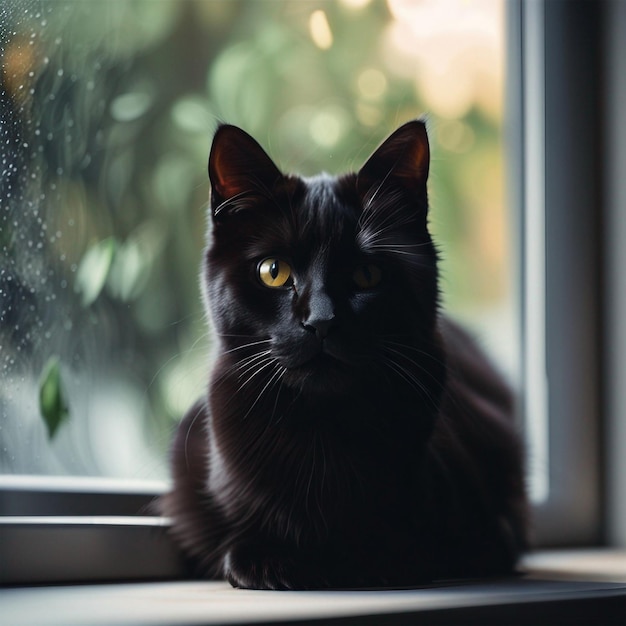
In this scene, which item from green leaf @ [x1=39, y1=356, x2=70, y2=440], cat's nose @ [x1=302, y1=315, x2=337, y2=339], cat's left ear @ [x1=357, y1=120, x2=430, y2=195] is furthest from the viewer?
green leaf @ [x1=39, y1=356, x2=70, y2=440]

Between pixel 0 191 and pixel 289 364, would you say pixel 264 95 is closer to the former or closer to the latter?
pixel 0 191

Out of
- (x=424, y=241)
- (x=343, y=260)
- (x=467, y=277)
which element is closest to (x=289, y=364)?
(x=343, y=260)

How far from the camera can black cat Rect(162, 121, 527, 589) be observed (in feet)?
2.94

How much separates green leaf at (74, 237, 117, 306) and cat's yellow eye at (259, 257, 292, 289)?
1.16 feet

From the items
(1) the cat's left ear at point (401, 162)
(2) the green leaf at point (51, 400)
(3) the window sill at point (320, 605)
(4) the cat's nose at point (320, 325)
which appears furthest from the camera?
(2) the green leaf at point (51, 400)

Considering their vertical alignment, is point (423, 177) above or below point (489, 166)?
below

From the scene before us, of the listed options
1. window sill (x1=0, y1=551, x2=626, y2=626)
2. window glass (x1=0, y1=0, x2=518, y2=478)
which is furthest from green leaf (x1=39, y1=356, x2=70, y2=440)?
window sill (x1=0, y1=551, x2=626, y2=626)

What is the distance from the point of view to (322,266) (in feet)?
2.96

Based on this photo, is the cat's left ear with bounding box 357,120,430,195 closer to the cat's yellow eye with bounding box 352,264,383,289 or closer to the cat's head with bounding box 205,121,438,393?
the cat's head with bounding box 205,121,438,393

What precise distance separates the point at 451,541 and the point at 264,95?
81 centimetres

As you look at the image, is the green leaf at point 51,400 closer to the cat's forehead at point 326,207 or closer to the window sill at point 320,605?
the window sill at point 320,605

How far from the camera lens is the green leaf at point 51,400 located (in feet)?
3.55

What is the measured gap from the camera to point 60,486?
3.66 ft

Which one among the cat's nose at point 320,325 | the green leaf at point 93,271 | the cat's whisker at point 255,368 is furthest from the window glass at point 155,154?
the cat's nose at point 320,325
